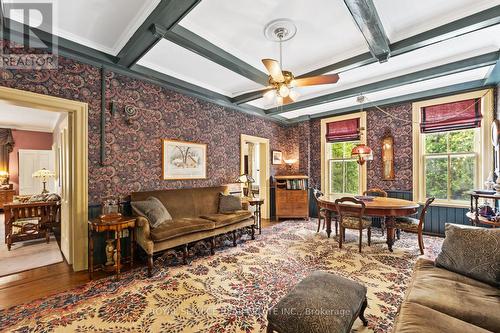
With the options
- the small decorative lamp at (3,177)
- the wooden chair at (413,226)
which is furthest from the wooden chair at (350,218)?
the small decorative lamp at (3,177)

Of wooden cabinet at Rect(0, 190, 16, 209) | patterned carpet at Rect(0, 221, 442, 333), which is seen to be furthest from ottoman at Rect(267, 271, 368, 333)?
wooden cabinet at Rect(0, 190, 16, 209)

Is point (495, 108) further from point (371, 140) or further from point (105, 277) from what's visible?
point (105, 277)

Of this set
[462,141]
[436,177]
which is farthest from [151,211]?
[462,141]

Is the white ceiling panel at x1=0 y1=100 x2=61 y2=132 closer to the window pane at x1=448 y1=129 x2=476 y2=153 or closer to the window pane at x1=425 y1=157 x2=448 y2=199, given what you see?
Answer: the window pane at x1=425 y1=157 x2=448 y2=199

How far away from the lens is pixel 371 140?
527 cm

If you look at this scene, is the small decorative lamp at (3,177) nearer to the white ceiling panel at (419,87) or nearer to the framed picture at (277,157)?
the framed picture at (277,157)

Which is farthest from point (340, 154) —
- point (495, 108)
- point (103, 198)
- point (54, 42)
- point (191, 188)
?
point (54, 42)

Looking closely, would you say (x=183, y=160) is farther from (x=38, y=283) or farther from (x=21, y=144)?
(x=21, y=144)

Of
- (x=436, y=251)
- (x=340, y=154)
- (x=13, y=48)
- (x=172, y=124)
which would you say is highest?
(x=13, y=48)

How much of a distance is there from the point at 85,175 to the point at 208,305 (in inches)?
90.9

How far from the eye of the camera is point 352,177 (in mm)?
5645

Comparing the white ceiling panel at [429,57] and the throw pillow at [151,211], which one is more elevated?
the white ceiling panel at [429,57]

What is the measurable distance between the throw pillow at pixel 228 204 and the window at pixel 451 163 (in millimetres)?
3924

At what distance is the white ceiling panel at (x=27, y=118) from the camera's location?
5.26 metres
